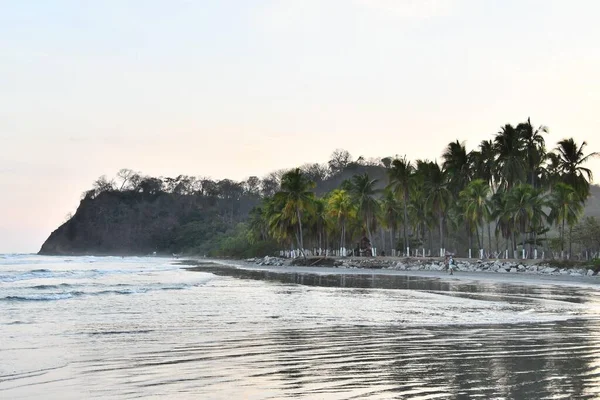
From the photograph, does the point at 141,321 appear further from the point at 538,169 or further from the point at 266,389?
the point at 538,169

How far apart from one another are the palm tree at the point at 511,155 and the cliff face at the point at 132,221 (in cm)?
12035

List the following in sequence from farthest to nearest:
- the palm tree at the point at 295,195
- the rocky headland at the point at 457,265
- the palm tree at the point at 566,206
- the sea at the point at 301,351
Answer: the palm tree at the point at 295,195 < the palm tree at the point at 566,206 < the rocky headland at the point at 457,265 < the sea at the point at 301,351

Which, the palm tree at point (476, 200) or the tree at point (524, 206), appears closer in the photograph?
the tree at point (524, 206)

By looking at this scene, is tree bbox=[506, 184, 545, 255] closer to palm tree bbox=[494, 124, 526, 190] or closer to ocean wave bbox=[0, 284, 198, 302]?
palm tree bbox=[494, 124, 526, 190]

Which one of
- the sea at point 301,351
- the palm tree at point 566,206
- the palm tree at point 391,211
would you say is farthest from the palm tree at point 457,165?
the sea at point 301,351

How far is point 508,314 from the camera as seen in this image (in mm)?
14914

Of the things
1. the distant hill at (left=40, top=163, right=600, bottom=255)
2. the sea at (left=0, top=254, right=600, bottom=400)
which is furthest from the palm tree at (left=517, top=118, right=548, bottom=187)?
the distant hill at (left=40, top=163, right=600, bottom=255)

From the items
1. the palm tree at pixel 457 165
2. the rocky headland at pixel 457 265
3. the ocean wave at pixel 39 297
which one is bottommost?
the rocky headland at pixel 457 265

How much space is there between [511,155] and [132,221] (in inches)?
5707

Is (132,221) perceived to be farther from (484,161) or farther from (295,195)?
(484,161)

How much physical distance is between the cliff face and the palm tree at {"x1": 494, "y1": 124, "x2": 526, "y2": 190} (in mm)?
120347

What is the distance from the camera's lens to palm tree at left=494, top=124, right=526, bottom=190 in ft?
179

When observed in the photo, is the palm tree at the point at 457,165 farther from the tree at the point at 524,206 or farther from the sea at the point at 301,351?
the sea at the point at 301,351

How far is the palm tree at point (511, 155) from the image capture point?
5469 cm
